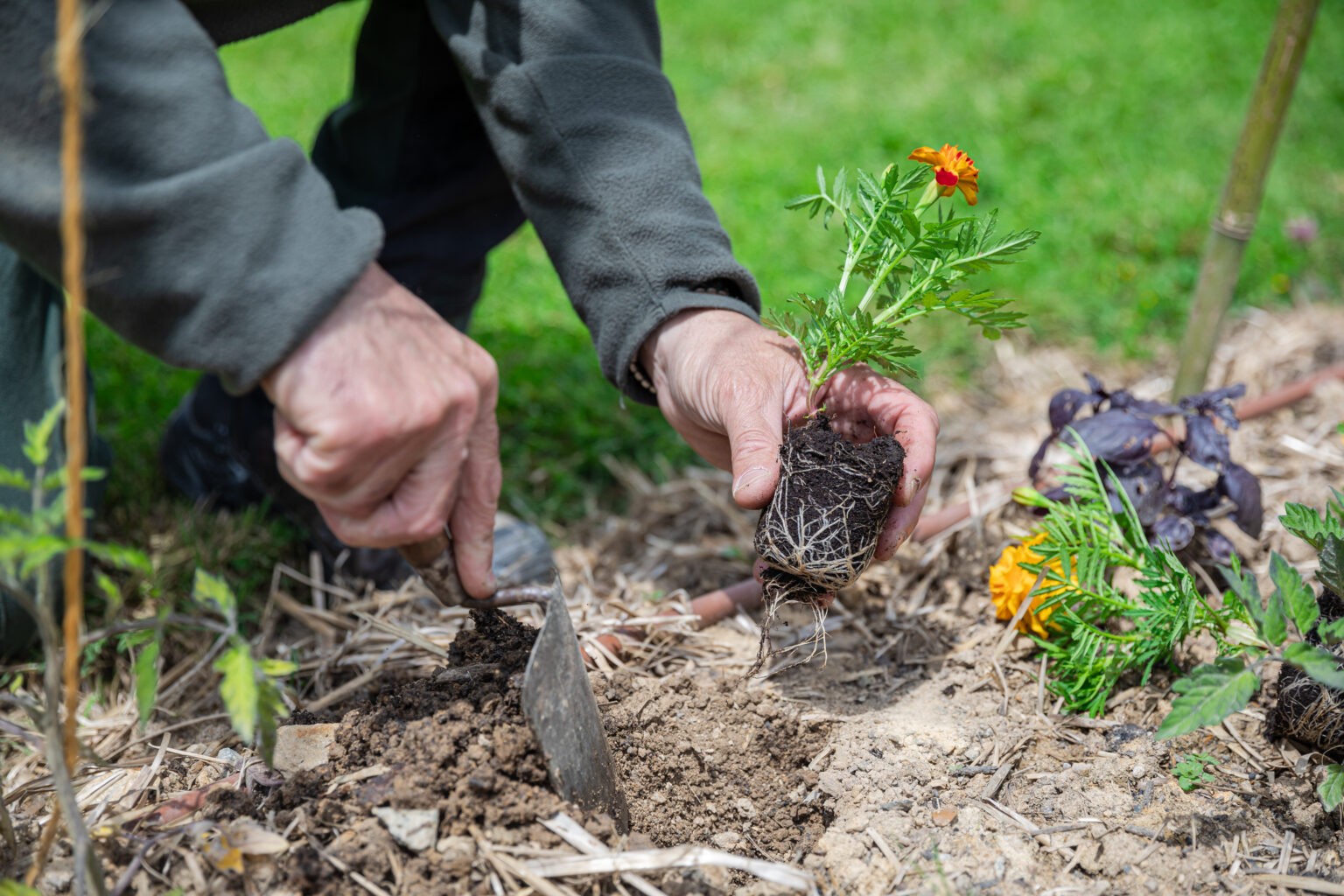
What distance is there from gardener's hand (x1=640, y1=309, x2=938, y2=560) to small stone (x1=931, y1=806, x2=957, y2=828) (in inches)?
20.1

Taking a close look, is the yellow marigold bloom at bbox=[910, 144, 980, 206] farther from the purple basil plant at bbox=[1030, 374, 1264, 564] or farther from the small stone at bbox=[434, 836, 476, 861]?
the small stone at bbox=[434, 836, 476, 861]

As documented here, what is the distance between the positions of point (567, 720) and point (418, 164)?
1.96 metres

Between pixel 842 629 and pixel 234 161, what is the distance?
5.58 ft

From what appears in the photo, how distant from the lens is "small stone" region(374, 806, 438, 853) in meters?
1.44

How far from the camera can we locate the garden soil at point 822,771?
4.86 ft

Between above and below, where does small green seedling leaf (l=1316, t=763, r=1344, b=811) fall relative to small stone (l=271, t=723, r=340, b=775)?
above

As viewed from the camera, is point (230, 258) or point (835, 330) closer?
point (230, 258)

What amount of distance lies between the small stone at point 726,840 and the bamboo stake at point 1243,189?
6.74ft

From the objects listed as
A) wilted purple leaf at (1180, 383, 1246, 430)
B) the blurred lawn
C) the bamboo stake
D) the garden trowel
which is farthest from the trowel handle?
the bamboo stake

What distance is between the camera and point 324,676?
213 centimetres

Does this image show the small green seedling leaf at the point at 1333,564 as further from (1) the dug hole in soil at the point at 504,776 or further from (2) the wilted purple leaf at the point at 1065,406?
(1) the dug hole in soil at the point at 504,776

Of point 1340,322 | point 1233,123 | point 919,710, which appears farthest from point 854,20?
point 919,710

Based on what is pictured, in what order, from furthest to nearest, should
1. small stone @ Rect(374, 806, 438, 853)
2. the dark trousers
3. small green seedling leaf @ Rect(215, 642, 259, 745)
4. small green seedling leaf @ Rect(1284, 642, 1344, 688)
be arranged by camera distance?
1. the dark trousers
2. small stone @ Rect(374, 806, 438, 853)
3. small green seedling leaf @ Rect(1284, 642, 1344, 688)
4. small green seedling leaf @ Rect(215, 642, 259, 745)

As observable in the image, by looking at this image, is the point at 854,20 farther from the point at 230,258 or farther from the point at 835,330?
the point at 230,258
